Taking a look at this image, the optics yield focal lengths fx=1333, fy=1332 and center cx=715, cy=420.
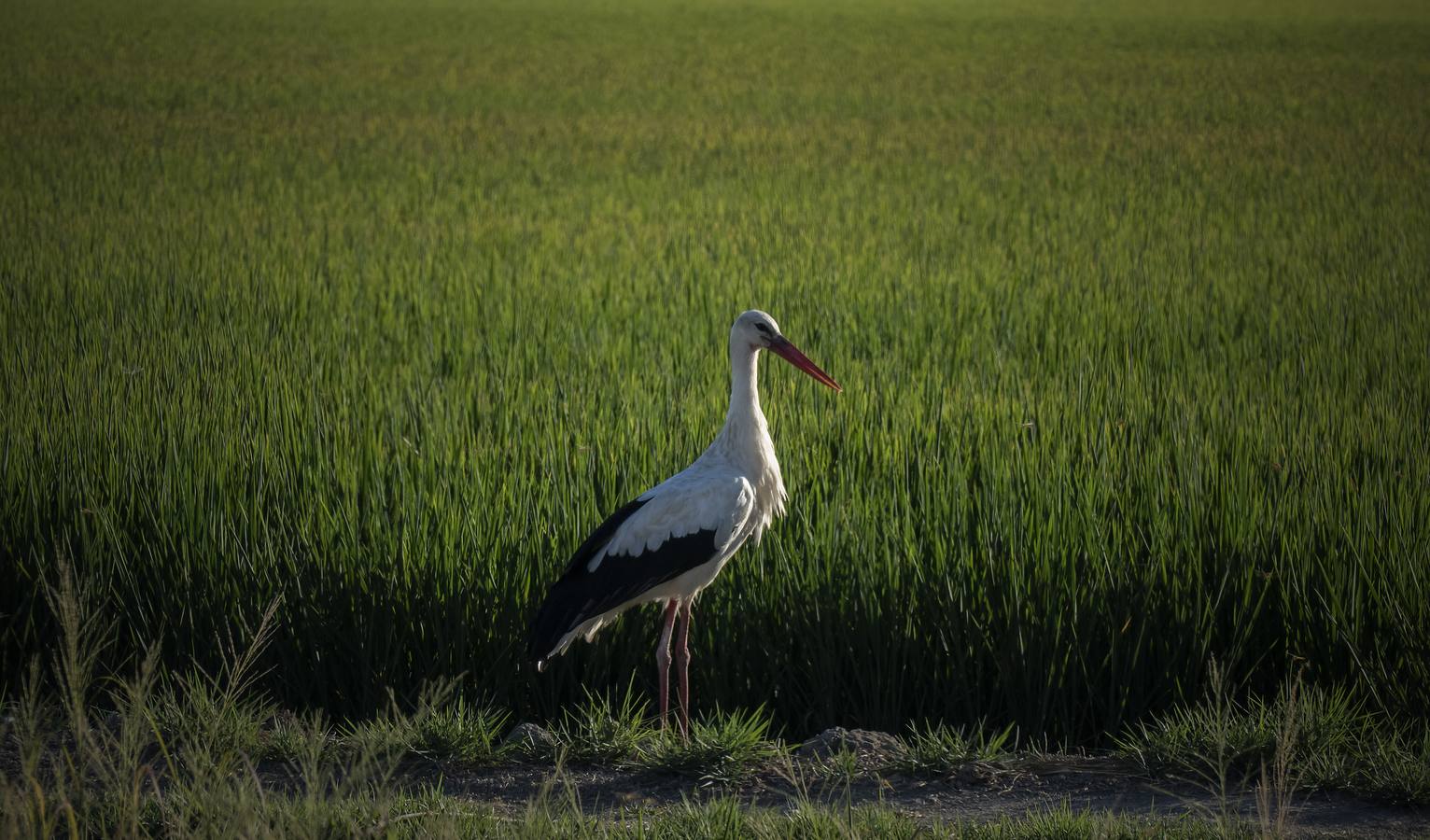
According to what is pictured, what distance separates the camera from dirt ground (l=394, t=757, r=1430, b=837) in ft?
10.3

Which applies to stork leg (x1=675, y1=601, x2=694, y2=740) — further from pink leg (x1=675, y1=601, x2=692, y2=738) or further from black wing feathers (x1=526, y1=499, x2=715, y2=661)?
black wing feathers (x1=526, y1=499, x2=715, y2=661)

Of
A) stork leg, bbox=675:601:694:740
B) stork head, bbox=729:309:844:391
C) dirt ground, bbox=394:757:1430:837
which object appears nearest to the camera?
dirt ground, bbox=394:757:1430:837

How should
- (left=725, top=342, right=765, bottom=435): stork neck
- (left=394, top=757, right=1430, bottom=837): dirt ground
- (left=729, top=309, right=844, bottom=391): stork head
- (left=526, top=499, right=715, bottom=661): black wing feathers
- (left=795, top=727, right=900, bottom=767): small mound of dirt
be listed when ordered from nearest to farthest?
(left=394, top=757, right=1430, bottom=837): dirt ground, (left=795, top=727, right=900, bottom=767): small mound of dirt, (left=526, top=499, right=715, bottom=661): black wing feathers, (left=725, top=342, right=765, bottom=435): stork neck, (left=729, top=309, right=844, bottom=391): stork head

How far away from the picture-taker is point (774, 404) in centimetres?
573

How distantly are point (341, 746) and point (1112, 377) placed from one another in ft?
14.4

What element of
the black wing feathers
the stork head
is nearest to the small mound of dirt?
the black wing feathers

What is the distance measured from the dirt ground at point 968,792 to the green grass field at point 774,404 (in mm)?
494

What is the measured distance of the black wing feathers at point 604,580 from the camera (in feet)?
11.7

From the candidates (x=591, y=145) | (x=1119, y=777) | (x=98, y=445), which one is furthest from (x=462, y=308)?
(x=591, y=145)

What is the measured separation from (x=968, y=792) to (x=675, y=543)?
1.00m

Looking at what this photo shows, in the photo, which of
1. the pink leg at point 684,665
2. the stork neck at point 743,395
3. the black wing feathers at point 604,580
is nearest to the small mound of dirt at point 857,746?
the pink leg at point 684,665

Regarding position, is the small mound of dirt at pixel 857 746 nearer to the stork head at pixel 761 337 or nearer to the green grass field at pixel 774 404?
the green grass field at pixel 774 404

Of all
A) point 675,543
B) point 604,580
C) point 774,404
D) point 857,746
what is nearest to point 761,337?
point 675,543

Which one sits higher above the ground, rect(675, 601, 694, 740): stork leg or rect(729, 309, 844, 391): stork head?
rect(729, 309, 844, 391): stork head
